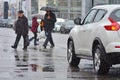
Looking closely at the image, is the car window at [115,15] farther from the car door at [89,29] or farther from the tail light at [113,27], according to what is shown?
the car door at [89,29]

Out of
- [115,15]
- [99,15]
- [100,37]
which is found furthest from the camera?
[99,15]

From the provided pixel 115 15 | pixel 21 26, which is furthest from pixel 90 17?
pixel 21 26

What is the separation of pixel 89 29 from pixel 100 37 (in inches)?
37.1

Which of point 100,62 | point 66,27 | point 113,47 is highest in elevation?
point 113,47

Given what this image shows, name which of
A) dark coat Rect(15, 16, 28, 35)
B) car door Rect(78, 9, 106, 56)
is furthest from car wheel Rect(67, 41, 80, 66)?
dark coat Rect(15, 16, 28, 35)

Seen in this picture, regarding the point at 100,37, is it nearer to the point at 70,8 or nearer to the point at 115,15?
the point at 115,15

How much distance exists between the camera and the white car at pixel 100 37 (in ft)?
36.9

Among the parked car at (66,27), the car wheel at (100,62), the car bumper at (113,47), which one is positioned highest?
the car bumper at (113,47)

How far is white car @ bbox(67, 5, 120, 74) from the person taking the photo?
36.9 ft

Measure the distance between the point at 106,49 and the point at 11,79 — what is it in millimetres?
2270

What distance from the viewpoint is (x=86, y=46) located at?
1280 centimetres

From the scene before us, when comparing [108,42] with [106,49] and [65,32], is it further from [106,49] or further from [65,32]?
[65,32]

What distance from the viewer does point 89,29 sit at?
1251 cm

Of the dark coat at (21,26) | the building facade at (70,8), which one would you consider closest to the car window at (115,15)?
the dark coat at (21,26)
